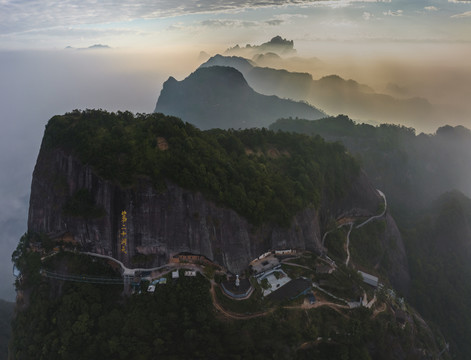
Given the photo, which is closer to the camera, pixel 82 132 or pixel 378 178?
pixel 82 132

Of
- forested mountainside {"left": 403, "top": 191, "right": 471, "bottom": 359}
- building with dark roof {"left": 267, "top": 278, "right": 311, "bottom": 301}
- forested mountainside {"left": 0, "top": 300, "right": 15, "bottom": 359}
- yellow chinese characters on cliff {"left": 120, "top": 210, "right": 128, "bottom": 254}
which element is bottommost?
forested mountainside {"left": 0, "top": 300, "right": 15, "bottom": 359}

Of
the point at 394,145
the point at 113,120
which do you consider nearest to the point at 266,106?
the point at 394,145

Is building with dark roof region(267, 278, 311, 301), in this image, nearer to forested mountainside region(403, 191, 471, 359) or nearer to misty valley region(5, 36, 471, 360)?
misty valley region(5, 36, 471, 360)

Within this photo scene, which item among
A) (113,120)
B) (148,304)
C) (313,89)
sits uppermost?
(113,120)

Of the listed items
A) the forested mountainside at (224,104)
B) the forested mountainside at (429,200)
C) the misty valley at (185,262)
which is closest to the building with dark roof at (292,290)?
the misty valley at (185,262)

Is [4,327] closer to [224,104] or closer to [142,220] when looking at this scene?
[142,220]

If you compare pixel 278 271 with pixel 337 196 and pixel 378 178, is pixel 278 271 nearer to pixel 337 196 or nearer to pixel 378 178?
pixel 337 196

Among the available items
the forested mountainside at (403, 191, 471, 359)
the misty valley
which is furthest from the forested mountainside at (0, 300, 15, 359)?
the forested mountainside at (403, 191, 471, 359)

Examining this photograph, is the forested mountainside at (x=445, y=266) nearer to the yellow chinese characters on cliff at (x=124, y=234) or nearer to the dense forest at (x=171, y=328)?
the dense forest at (x=171, y=328)
